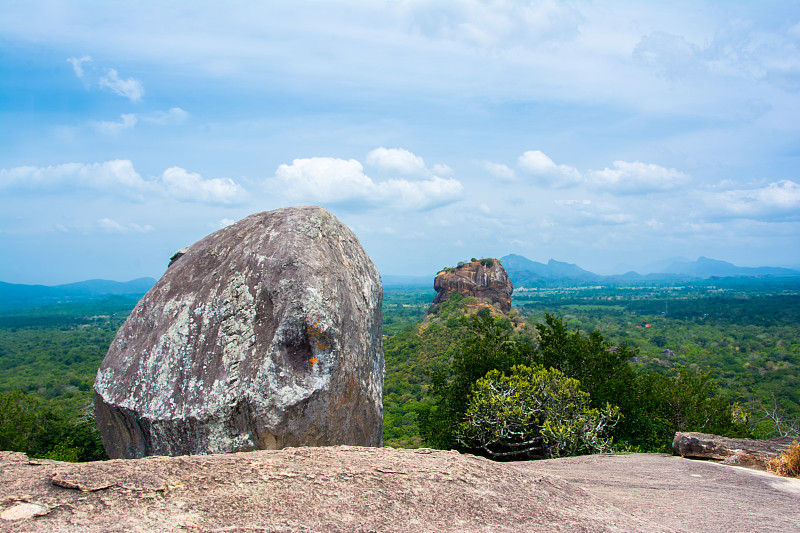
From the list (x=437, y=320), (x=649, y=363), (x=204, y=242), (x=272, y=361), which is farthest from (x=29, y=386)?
(x=649, y=363)

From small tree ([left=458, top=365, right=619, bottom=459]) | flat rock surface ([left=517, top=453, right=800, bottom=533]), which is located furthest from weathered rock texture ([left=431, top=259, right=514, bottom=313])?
flat rock surface ([left=517, top=453, right=800, bottom=533])

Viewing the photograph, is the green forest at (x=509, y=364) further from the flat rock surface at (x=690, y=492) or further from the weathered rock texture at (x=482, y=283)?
the flat rock surface at (x=690, y=492)

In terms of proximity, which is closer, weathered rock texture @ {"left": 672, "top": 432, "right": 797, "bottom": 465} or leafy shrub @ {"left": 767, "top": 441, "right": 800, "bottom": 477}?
leafy shrub @ {"left": 767, "top": 441, "right": 800, "bottom": 477}

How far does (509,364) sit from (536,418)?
400 centimetres

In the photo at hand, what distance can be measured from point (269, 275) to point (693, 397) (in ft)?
47.6

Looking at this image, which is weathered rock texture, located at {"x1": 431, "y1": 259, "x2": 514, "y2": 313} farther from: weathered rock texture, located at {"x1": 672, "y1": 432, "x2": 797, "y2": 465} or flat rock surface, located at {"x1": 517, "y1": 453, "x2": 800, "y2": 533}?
flat rock surface, located at {"x1": 517, "y1": 453, "x2": 800, "y2": 533}

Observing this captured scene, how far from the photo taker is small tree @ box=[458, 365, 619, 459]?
11.9 meters

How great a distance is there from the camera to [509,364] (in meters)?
16.2

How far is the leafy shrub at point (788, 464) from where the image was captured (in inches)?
312

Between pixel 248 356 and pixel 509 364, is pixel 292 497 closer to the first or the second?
pixel 248 356

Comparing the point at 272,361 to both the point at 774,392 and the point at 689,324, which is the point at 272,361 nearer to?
the point at 774,392

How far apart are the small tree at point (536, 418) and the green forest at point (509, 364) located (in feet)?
0.44

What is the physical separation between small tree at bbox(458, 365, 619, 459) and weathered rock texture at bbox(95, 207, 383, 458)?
13.9 feet

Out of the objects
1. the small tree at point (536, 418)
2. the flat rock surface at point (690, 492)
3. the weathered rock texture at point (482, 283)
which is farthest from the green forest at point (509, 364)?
the flat rock surface at point (690, 492)
